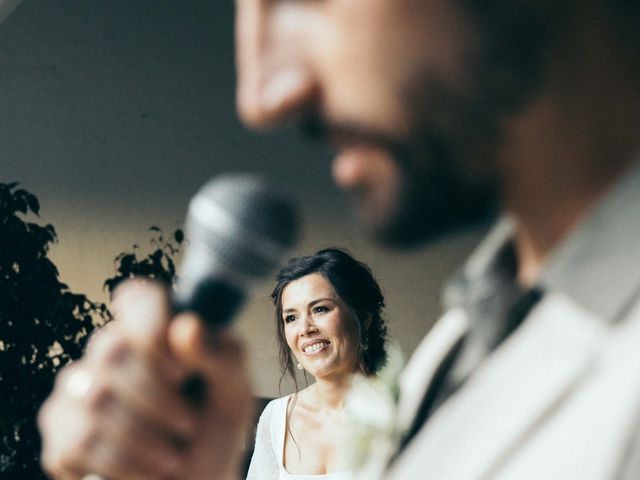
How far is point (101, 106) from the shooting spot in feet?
15.3

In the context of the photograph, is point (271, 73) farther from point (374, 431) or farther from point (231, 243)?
point (374, 431)

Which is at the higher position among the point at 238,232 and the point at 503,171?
the point at 238,232

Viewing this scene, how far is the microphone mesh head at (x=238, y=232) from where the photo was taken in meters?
0.67

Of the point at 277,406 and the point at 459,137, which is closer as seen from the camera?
the point at 459,137

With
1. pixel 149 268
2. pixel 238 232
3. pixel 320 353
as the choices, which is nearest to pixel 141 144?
pixel 149 268

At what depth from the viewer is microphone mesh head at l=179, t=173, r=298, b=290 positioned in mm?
666

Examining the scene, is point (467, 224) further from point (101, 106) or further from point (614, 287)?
point (101, 106)

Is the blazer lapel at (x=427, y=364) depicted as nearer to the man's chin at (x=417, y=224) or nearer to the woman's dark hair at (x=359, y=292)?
the man's chin at (x=417, y=224)

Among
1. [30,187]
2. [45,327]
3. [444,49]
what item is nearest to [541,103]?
[444,49]

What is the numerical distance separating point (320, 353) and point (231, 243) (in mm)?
2237

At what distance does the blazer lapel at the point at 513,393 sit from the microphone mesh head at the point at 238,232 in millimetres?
222

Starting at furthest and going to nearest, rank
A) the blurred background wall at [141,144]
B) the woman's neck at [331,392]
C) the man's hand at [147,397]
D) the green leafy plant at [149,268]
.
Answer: the blurred background wall at [141,144] → the green leafy plant at [149,268] → the woman's neck at [331,392] → the man's hand at [147,397]

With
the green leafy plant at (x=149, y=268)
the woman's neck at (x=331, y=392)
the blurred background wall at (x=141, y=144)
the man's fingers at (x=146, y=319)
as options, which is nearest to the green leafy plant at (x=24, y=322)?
the green leafy plant at (x=149, y=268)

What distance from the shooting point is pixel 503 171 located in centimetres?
48
